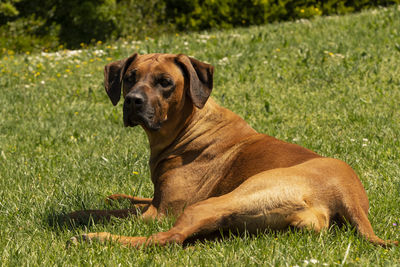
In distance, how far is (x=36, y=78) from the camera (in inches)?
405

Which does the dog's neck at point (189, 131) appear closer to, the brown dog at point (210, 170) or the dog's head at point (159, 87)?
the brown dog at point (210, 170)

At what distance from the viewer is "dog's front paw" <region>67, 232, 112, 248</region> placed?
3.56m

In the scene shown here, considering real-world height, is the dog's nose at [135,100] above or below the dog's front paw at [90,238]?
above

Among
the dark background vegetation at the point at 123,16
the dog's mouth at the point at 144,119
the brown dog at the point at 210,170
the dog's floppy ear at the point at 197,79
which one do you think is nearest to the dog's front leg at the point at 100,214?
the brown dog at the point at 210,170

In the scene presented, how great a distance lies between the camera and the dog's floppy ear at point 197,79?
4266 millimetres

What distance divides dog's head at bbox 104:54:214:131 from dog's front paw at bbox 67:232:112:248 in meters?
0.95

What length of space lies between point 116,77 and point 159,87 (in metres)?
0.55

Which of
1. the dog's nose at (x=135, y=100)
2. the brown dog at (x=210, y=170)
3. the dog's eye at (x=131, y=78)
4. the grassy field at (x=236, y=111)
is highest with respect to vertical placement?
the dog's eye at (x=131, y=78)

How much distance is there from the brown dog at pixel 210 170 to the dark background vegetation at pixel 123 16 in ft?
38.0

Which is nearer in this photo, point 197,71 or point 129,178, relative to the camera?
point 197,71

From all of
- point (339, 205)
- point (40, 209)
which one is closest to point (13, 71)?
point (40, 209)

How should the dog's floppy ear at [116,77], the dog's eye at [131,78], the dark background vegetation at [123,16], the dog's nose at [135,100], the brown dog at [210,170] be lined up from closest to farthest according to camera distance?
the brown dog at [210,170] → the dog's nose at [135,100] → the dog's eye at [131,78] → the dog's floppy ear at [116,77] → the dark background vegetation at [123,16]

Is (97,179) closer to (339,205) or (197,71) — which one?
(197,71)

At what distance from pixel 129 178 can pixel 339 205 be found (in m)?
2.42
